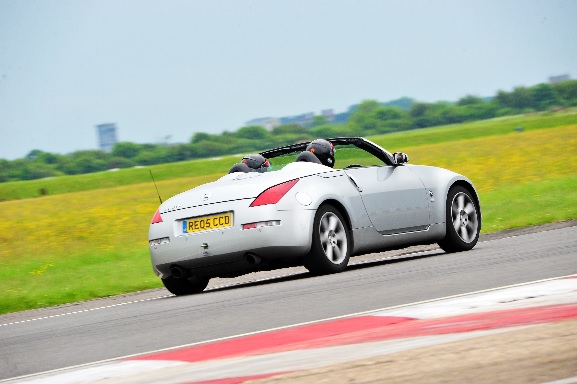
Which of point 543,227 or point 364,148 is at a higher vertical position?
point 364,148

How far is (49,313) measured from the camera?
1243cm

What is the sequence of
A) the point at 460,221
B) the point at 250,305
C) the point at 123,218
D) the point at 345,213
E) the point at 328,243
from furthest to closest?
1. the point at 123,218
2. the point at 460,221
3. the point at 345,213
4. the point at 328,243
5. the point at 250,305

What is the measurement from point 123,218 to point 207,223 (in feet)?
67.3

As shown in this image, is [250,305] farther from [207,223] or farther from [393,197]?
[393,197]

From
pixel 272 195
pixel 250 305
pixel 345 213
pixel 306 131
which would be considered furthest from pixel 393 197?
pixel 306 131

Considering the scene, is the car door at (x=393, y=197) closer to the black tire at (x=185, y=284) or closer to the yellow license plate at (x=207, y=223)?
the yellow license plate at (x=207, y=223)

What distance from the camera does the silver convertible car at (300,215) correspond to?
1141 cm

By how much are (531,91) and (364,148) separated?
381 feet

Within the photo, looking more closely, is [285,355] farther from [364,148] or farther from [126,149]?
[126,149]

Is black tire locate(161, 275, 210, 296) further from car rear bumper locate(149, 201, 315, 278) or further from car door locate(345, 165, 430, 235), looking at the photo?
car door locate(345, 165, 430, 235)

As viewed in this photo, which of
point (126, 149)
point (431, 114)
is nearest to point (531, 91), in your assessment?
point (431, 114)

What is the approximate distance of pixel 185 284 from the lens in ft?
41.1

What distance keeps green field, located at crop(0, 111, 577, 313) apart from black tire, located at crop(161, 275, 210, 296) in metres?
2.87

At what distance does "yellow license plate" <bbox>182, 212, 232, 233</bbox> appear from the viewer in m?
11.5
